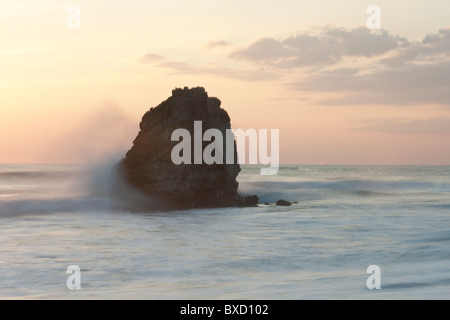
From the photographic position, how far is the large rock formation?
32.6 metres

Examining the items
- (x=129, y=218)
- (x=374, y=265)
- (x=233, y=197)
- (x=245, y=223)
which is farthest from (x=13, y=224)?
(x=374, y=265)

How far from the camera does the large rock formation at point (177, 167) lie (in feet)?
107

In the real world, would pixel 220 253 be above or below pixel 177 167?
below

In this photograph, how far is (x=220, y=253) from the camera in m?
18.0

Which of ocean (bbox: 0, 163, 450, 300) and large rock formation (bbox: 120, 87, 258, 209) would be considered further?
large rock formation (bbox: 120, 87, 258, 209)

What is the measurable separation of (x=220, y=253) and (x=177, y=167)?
1469 cm

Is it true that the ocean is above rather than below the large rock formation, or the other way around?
below

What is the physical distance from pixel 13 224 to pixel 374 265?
16.4 m

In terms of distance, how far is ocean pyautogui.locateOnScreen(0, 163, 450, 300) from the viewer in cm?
1274

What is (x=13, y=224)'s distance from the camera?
2586 cm

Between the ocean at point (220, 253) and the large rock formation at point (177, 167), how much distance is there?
1.62 metres

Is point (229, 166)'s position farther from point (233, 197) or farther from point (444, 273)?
point (444, 273)

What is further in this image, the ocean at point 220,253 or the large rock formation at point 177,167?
the large rock formation at point 177,167

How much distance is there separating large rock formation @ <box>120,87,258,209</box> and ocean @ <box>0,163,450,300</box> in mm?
1616
